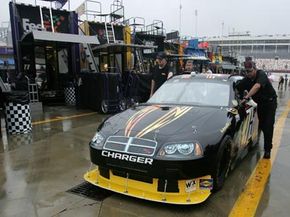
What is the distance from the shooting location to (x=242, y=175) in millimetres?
4449

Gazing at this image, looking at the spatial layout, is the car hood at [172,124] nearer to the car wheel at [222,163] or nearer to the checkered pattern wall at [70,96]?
the car wheel at [222,163]

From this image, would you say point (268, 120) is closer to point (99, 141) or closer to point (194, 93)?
point (194, 93)

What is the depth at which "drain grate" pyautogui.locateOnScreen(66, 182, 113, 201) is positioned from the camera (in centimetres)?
372

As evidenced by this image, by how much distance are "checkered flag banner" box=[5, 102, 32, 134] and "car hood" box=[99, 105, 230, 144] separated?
3.68 meters

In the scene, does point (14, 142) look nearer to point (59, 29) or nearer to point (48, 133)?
point (48, 133)

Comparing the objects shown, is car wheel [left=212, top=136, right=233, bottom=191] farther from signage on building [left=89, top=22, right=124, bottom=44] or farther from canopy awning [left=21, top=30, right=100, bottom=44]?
signage on building [left=89, top=22, right=124, bottom=44]

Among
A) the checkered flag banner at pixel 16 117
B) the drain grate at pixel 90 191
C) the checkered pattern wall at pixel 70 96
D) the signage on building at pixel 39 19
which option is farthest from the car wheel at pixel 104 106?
the drain grate at pixel 90 191

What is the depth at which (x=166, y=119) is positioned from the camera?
12.5ft

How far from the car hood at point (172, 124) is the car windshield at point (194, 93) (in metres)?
0.31

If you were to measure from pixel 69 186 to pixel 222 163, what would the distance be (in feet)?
6.80

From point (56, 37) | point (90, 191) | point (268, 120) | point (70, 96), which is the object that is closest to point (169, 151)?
point (90, 191)

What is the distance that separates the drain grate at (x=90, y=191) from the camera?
372 centimetres

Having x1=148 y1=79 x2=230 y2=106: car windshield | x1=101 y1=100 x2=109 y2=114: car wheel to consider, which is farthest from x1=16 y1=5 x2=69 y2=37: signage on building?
x1=148 y1=79 x2=230 y2=106: car windshield

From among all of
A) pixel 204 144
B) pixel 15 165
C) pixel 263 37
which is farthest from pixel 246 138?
pixel 263 37
